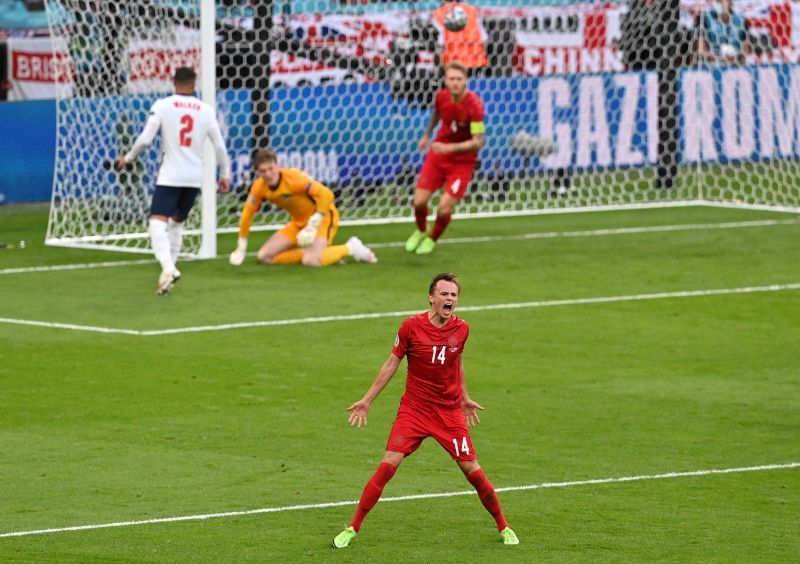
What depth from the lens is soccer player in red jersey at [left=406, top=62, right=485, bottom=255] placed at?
19.9 m

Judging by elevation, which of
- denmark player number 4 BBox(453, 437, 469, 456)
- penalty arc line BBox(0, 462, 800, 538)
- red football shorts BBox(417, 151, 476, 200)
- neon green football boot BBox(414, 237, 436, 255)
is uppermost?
denmark player number 4 BBox(453, 437, 469, 456)

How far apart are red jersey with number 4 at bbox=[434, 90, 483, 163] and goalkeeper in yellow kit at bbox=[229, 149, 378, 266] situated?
A: 164 cm

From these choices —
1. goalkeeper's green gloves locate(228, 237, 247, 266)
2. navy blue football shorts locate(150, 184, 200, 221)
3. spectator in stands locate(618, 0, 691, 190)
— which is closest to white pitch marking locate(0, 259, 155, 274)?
goalkeeper's green gloves locate(228, 237, 247, 266)

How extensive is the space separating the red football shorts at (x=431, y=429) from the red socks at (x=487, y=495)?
10cm

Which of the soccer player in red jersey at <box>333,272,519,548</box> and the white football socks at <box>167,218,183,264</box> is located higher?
the soccer player in red jersey at <box>333,272,519,548</box>

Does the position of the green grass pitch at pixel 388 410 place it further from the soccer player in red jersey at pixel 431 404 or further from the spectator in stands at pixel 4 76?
Result: the spectator in stands at pixel 4 76

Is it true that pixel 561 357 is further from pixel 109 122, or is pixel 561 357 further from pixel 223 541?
pixel 109 122

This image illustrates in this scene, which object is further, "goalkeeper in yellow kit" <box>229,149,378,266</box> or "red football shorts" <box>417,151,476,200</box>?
"red football shorts" <box>417,151,476,200</box>

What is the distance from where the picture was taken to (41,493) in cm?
1027

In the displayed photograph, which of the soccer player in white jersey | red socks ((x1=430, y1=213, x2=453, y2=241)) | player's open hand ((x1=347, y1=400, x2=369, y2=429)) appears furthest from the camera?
red socks ((x1=430, y1=213, x2=453, y2=241))

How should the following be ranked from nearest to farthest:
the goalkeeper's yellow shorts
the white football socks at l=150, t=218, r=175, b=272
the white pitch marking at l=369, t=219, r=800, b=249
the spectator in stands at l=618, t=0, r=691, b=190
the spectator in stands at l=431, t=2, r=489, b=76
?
the white football socks at l=150, t=218, r=175, b=272 < the goalkeeper's yellow shorts < the white pitch marking at l=369, t=219, r=800, b=249 < the spectator in stands at l=431, t=2, r=489, b=76 < the spectator in stands at l=618, t=0, r=691, b=190

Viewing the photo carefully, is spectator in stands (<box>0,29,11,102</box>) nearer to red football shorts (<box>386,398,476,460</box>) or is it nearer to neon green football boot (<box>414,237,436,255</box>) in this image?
neon green football boot (<box>414,237,436,255</box>)

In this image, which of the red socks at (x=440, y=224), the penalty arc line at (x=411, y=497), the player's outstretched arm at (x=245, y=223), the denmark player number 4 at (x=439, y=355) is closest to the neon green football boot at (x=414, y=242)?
the red socks at (x=440, y=224)

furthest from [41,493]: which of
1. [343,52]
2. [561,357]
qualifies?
[343,52]
